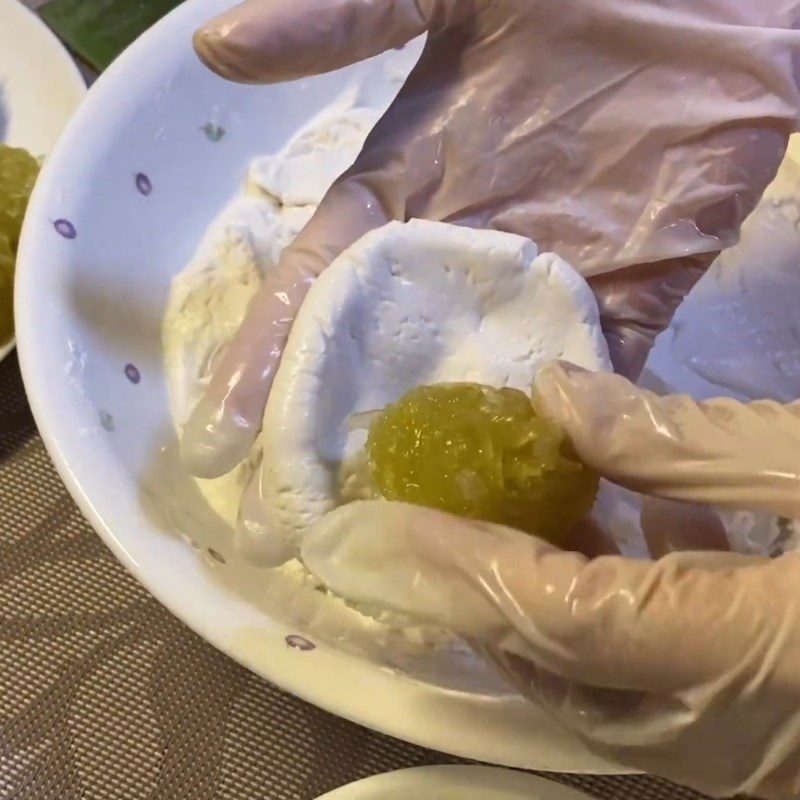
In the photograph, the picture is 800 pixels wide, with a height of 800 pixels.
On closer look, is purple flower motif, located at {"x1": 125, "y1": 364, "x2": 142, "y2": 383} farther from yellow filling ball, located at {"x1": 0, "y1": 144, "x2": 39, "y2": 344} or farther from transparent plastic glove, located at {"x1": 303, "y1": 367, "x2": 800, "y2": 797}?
transparent plastic glove, located at {"x1": 303, "y1": 367, "x2": 800, "y2": 797}

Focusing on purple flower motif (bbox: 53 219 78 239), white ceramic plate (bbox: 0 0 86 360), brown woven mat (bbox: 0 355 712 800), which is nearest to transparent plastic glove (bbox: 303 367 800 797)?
brown woven mat (bbox: 0 355 712 800)

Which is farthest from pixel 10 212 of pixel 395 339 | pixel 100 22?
pixel 395 339

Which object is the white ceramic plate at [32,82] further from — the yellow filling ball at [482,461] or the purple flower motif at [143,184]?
the yellow filling ball at [482,461]

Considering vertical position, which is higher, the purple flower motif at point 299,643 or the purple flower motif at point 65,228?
the purple flower motif at point 65,228

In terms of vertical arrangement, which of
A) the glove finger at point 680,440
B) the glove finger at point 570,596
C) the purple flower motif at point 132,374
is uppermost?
the glove finger at point 680,440

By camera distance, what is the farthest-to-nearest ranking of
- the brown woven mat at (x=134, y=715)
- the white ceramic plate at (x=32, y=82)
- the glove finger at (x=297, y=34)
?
the white ceramic plate at (x=32, y=82)
the brown woven mat at (x=134, y=715)
the glove finger at (x=297, y=34)

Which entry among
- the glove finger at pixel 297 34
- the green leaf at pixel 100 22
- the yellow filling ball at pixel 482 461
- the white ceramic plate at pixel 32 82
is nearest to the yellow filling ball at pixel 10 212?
the white ceramic plate at pixel 32 82
